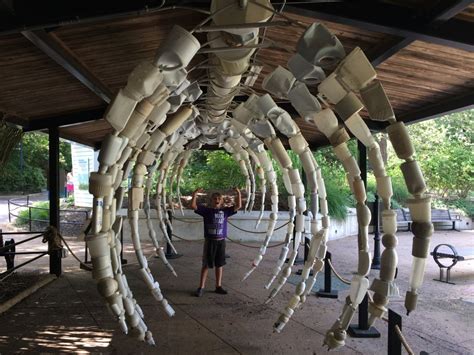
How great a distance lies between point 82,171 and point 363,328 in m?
14.8

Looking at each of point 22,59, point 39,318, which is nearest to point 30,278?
point 39,318

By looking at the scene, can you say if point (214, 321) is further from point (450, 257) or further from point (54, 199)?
point (450, 257)

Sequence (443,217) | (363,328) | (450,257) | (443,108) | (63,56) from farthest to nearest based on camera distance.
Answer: (443,217) < (450,257) < (443,108) < (363,328) < (63,56)

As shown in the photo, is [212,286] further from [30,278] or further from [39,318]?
[30,278]

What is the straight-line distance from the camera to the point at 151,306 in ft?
17.9

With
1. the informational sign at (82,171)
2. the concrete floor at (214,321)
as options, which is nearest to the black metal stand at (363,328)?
the concrete floor at (214,321)

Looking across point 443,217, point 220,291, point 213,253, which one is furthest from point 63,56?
point 443,217

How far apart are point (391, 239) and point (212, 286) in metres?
4.63

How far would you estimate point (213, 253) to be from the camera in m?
6.30

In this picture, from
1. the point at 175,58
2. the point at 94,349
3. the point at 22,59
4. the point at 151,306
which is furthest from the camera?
the point at 151,306

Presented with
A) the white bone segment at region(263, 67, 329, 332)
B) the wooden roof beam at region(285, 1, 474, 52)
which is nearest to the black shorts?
the white bone segment at region(263, 67, 329, 332)

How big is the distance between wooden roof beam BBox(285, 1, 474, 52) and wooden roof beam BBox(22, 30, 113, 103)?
186 cm

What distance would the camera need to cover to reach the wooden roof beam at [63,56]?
3.07 meters

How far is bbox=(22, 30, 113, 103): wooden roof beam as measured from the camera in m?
3.07
